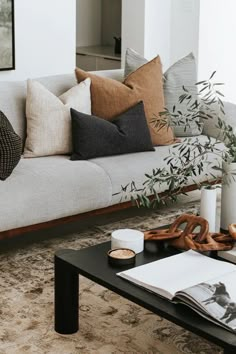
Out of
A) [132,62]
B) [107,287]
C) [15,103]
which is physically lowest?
[107,287]

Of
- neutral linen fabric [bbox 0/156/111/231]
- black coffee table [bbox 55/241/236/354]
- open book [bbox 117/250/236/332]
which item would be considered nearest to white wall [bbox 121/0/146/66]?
neutral linen fabric [bbox 0/156/111/231]

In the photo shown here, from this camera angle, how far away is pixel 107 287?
104 inches

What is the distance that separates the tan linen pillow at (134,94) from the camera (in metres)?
4.34

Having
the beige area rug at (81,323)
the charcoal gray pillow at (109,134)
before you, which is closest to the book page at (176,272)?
the beige area rug at (81,323)

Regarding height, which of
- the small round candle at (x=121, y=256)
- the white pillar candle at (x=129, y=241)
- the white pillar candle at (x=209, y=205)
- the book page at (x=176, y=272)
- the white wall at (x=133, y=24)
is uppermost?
the white wall at (x=133, y=24)

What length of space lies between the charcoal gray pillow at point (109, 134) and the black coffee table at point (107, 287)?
3.88 feet

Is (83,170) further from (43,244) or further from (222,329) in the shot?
(222,329)

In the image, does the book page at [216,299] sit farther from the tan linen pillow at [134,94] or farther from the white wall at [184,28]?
the white wall at [184,28]

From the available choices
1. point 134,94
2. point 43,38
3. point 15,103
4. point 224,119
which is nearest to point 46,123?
point 15,103

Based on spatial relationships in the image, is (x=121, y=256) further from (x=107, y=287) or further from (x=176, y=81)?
(x=176, y=81)

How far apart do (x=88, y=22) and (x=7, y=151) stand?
4422 millimetres

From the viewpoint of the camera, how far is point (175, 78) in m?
4.66

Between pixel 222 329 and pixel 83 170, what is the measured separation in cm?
175

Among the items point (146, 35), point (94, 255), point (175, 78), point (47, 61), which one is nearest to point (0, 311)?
point (94, 255)
